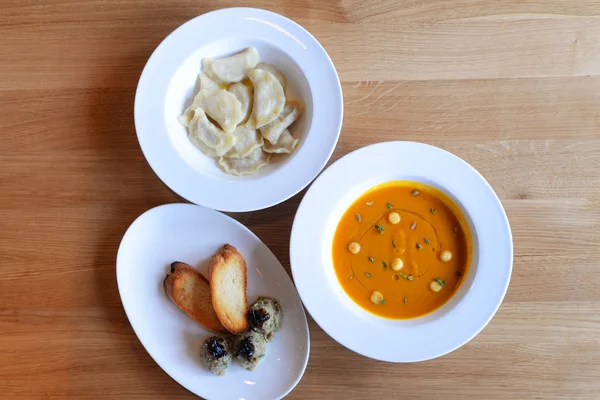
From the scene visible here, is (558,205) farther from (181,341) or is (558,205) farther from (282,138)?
(181,341)

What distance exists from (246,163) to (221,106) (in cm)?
30

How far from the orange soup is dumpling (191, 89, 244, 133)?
0.72 metres

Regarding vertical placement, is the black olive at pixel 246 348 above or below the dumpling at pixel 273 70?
below

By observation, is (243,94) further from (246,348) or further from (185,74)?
(246,348)

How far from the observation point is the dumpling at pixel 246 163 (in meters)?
2.49

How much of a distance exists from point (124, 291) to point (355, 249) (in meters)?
1.15

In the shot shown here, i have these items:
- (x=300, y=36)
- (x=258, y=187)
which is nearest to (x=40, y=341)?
(x=258, y=187)

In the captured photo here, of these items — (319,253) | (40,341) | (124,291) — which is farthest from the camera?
(40,341)

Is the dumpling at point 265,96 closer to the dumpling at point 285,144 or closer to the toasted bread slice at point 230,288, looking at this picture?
the dumpling at point 285,144

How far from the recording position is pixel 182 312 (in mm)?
2566

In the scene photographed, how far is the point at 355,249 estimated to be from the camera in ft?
7.82

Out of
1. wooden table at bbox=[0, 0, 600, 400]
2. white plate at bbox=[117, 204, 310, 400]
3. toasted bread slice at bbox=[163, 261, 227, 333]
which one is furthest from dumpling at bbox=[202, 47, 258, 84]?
toasted bread slice at bbox=[163, 261, 227, 333]

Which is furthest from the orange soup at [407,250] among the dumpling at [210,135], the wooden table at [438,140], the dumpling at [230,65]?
the dumpling at [230,65]

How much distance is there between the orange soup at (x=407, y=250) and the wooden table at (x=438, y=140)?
0.34 metres
